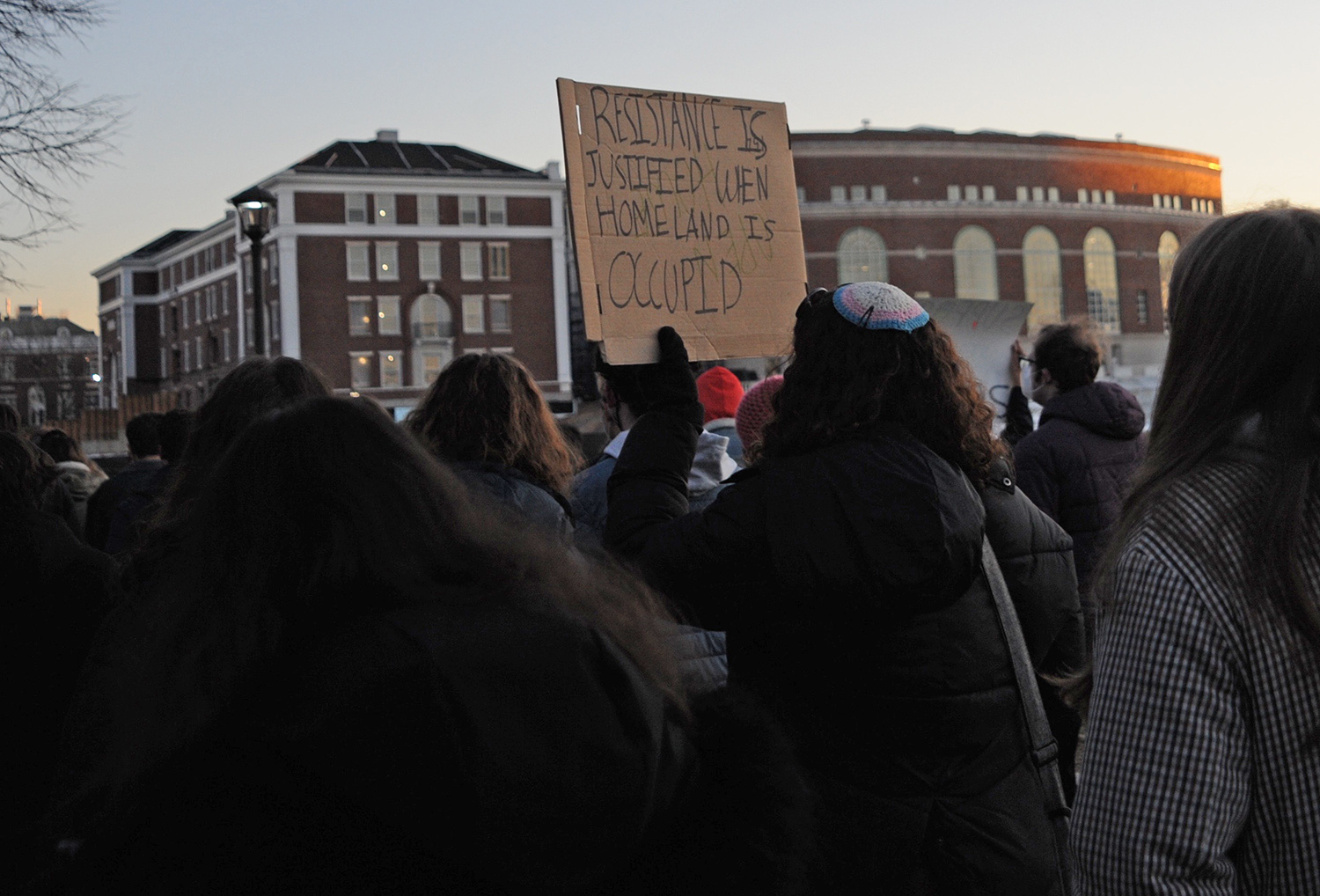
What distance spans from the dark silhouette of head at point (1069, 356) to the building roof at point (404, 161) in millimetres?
63227

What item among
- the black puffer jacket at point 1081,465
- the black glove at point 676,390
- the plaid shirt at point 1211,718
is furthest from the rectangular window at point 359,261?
the plaid shirt at point 1211,718

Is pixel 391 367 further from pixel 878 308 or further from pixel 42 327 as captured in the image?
pixel 42 327

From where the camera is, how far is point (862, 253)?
224 ft

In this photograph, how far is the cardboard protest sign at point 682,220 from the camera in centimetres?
352

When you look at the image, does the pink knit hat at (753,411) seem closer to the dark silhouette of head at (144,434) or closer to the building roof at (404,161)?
the dark silhouette of head at (144,434)

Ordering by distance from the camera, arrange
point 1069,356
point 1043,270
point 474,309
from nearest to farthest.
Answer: point 1069,356, point 474,309, point 1043,270

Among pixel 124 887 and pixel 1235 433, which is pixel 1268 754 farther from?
pixel 124 887

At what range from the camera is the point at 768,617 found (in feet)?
8.70

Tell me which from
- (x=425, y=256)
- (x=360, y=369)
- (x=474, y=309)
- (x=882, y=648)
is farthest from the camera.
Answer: (x=474, y=309)

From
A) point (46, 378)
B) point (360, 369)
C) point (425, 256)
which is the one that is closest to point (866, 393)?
point (360, 369)

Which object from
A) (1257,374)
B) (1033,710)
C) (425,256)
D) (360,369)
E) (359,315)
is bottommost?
(1033,710)

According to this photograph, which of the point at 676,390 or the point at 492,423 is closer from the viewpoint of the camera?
the point at 676,390

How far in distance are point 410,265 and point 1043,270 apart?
3619 cm

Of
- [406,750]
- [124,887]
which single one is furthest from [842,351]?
[124,887]
